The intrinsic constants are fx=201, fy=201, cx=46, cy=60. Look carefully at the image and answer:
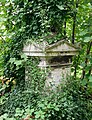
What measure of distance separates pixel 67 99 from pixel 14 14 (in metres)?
0.91

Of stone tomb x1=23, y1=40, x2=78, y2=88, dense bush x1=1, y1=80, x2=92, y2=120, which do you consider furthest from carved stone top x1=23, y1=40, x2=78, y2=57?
dense bush x1=1, y1=80, x2=92, y2=120

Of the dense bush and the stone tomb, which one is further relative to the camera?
the stone tomb

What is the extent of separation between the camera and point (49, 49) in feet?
5.12

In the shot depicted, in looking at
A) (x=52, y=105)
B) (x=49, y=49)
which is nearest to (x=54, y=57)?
(x=49, y=49)

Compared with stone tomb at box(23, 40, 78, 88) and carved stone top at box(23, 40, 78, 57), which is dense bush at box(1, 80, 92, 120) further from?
carved stone top at box(23, 40, 78, 57)

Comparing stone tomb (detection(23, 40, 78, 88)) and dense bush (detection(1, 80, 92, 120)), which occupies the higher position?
stone tomb (detection(23, 40, 78, 88))

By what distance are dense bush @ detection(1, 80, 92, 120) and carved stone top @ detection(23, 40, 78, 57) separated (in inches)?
10.7

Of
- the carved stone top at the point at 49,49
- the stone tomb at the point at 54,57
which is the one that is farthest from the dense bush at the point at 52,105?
the carved stone top at the point at 49,49

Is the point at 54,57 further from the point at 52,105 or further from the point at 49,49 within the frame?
the point at 52,105

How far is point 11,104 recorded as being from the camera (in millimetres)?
1707

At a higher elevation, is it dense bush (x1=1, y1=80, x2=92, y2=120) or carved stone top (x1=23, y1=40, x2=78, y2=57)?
carved stone top (x1=23, y1=40, x2=78, y2=57)

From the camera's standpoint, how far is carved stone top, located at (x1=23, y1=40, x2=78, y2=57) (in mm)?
1565

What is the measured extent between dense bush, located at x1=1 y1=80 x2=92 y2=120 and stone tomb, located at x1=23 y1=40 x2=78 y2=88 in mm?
88

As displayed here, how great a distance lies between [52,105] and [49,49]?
1.40ft
